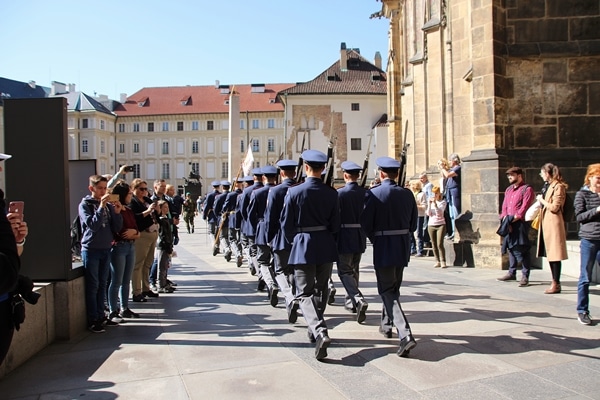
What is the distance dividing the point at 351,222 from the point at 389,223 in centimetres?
163

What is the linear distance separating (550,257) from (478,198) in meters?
→ 3.31

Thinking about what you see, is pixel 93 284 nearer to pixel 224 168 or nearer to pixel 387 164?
pixel 387 164

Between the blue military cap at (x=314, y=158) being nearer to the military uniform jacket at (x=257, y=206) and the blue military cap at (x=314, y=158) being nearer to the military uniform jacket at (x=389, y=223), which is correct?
the military uniform jacket at (x=389, y=223)

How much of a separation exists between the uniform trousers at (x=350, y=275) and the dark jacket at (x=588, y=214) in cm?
266

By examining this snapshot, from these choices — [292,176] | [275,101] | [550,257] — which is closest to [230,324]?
[292,176]

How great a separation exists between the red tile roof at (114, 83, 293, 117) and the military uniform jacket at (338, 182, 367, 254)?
74.7 m

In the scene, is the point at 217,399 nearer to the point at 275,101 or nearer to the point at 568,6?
the point at 568,6

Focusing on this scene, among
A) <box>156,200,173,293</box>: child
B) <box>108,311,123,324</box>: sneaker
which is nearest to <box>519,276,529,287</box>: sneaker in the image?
<box>156,200,173,293</box>: child

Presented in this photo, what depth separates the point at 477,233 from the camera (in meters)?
10.9

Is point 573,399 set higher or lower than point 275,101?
lower

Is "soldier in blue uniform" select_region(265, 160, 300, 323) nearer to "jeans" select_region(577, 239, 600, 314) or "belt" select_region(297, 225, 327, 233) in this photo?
"belt" select_region(297, 225, 327, 233)

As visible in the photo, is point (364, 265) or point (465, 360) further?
point (364, 265)

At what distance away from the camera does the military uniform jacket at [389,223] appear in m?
5.62

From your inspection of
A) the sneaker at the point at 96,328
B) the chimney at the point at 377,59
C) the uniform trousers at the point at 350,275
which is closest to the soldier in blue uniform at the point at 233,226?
the uniform trousers at the point at 350,275
